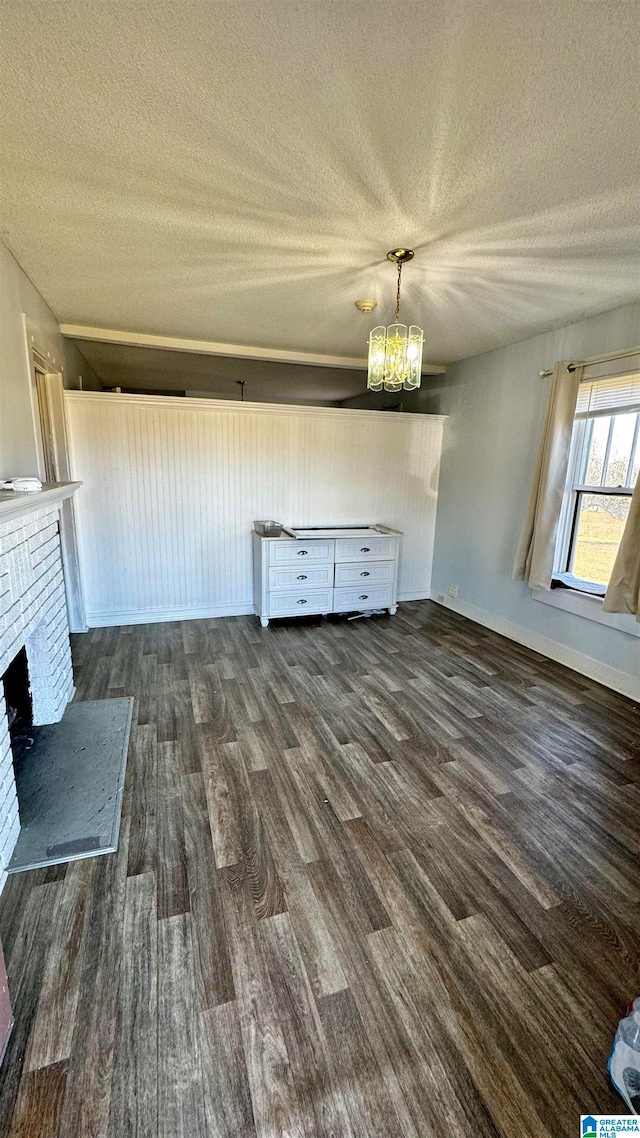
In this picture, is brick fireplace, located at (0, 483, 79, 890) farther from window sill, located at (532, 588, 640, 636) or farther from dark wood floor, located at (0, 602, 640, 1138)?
window sill, located at (532, 588, 640, 636)

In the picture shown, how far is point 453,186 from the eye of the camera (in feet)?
5.46

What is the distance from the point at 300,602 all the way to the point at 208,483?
1.39m

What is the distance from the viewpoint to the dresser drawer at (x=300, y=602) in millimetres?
4032

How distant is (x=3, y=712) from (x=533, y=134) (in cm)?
264

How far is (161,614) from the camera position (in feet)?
13.6

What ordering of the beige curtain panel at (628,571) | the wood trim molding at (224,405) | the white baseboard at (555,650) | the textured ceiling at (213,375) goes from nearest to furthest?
the beige curtain panel at (628,571)
the white baseboard at (555,650)
the wood trim molding at (224,405)
the textured ceiling at (213,375)

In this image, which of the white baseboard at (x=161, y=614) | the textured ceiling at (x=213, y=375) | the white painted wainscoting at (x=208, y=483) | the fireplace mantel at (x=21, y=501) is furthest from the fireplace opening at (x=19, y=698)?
the textured ceiling at (x=213, y=375)

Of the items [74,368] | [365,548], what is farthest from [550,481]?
[74,368]

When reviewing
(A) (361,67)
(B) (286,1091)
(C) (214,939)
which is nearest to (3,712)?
(C) (214,939)

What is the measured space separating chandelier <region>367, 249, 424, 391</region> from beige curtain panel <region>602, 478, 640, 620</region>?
160cm

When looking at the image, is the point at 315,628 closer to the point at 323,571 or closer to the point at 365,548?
the point at 323,571

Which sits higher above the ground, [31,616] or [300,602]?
[31,616]

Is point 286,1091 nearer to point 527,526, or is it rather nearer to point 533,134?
point 533,134

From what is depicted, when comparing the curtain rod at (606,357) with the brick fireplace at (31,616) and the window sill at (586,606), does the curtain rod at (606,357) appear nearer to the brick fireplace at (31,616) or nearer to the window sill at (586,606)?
the window sill at (586,606)
